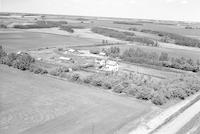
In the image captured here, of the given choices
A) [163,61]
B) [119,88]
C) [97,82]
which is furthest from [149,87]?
[163,61]

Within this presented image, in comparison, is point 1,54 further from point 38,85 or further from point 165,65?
point 165,65

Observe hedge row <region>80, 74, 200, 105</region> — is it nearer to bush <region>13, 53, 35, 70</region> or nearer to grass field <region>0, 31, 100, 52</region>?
bush <region>13, 53, 35, 70</region>

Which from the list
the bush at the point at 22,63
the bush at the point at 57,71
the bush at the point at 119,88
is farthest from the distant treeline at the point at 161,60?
the bush at the point at 22,63

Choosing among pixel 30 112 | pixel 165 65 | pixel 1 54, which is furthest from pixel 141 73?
pixel 1 54

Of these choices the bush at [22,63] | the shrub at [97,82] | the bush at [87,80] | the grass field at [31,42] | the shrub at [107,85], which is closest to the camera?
the shrub at [107,85]

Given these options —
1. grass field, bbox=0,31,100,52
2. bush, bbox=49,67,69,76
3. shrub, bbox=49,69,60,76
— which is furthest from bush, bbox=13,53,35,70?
grass field, bbox=0,31,100,52

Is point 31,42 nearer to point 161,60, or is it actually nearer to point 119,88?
point 161,60

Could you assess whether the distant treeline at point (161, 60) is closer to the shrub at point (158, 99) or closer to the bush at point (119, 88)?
the bush at point (119, 88)
